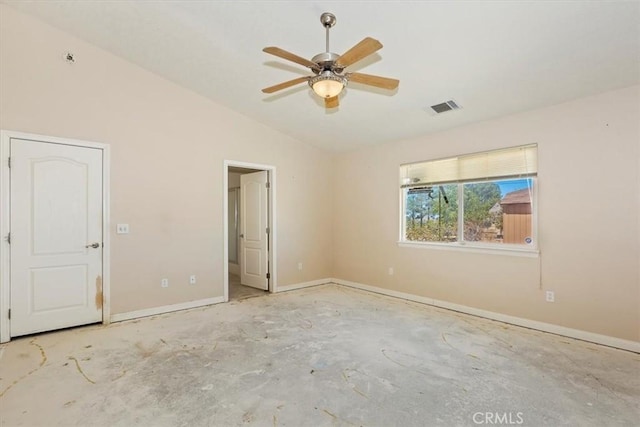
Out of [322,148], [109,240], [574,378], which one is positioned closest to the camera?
[574,378]

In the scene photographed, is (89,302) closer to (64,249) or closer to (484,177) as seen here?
(64,249)

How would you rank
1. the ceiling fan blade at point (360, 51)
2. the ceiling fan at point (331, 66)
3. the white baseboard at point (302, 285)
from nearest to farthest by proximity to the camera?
the ceiling fan blade at point (360, 51), the ceiling fan at point (331, 66), the white baseboard at point (302, 285)

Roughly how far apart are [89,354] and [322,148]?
4.65m

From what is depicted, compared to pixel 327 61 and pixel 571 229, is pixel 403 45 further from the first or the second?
pixel 571 229

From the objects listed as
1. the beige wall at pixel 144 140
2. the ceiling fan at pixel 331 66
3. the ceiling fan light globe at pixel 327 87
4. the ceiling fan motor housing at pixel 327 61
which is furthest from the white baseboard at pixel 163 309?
the ceiling fan motor housing at pixel 327 61

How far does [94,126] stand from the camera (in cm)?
392

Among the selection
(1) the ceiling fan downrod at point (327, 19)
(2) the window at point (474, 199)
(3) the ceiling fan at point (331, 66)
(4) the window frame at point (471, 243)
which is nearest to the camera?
(3) the ceiling fan at point (331, 66)

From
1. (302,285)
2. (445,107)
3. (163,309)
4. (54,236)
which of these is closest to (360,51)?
(445,107)

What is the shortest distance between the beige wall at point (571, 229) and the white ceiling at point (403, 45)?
240 mm

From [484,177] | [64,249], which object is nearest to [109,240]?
[64,249]

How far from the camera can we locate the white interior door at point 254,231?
568 cm

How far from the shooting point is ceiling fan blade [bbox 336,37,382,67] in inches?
81.9

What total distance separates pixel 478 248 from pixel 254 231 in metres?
3.67

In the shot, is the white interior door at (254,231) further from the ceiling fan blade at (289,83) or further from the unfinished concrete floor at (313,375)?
the ceiling fan blade at (289,83)
